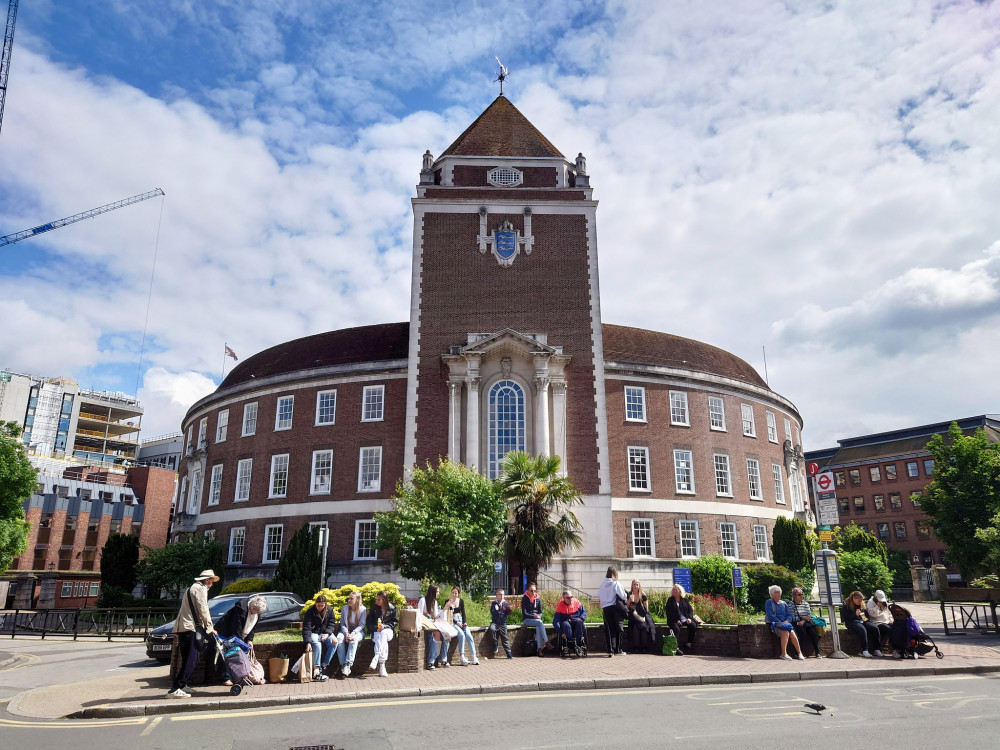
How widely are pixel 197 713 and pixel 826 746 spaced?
29.1ft

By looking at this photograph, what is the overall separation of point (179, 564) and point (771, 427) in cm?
→ 3340

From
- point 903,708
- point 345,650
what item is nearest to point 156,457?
point 345,650

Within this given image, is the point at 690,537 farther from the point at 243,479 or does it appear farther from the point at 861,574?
the point at 243,479

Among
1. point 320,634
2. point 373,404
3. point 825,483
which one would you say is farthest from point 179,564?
point 825,483

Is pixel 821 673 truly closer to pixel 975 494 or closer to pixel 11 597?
pixel 975 494

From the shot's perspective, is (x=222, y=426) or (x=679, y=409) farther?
(x=222, y=426)

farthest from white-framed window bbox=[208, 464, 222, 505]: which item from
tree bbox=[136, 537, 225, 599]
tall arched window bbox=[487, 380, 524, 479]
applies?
tall arched window bbox=[487, 380, 524, 479]

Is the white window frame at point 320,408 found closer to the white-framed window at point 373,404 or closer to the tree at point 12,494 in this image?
the white-framed window at point 373,404

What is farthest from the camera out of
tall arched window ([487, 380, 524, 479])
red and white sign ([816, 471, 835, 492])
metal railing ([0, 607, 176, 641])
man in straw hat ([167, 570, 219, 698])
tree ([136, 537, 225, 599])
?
tree ([136, 537, 225, 599])

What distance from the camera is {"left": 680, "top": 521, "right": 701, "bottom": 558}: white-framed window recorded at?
35.9 metres

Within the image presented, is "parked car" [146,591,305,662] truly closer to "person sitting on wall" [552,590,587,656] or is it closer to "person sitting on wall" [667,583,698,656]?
"person sitting on wall" [552,590,587,656]

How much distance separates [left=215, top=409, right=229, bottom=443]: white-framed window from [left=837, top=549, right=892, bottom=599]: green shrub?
33443 mm

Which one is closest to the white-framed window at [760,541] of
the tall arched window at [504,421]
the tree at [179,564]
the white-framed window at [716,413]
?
the white-framed window at [716,413]

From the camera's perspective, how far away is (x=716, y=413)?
39.8m
